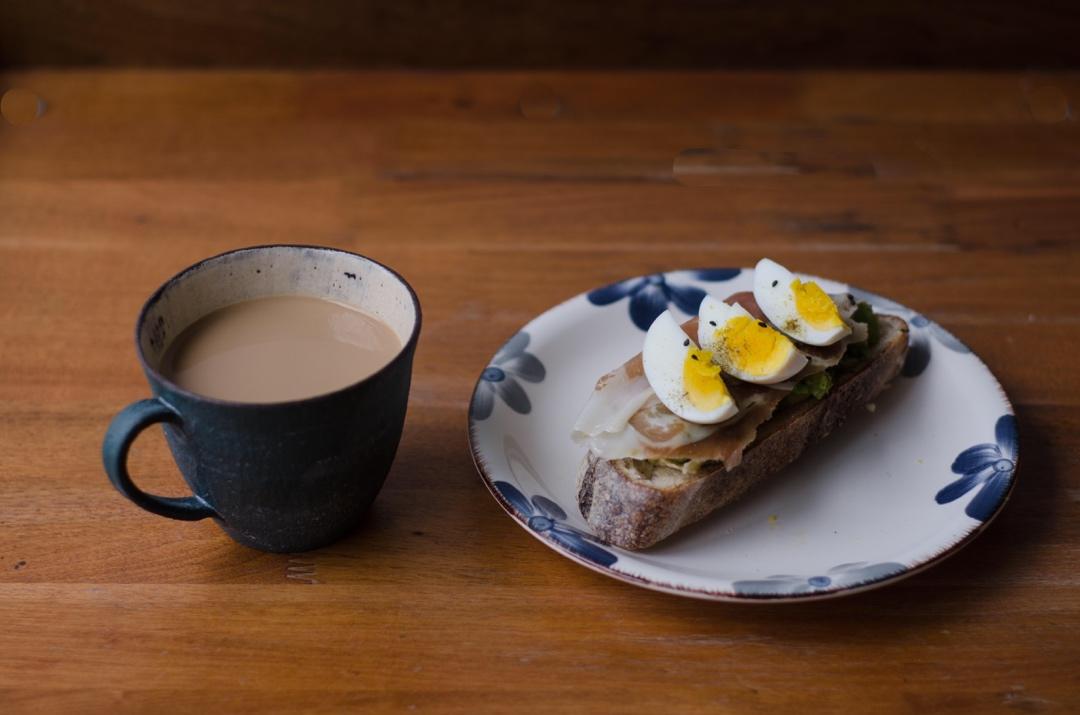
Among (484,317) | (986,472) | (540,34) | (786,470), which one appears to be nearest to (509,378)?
(484,317)

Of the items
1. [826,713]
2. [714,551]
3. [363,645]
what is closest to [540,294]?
[714,551]

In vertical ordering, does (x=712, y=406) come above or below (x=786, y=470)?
above

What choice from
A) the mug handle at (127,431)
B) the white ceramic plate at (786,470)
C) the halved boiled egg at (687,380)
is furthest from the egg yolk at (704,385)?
the mug handle at (127,431)

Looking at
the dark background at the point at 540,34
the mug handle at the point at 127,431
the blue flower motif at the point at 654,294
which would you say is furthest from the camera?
the dark background at the point at 540,34

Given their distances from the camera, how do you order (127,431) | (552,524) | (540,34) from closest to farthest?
(127,431), (552,524), (540,34)

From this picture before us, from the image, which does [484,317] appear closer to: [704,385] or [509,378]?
[509,378]

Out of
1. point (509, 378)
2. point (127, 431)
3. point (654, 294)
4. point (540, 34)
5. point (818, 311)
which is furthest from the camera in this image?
point (540, 34)

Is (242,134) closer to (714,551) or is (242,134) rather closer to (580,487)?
(580,487)

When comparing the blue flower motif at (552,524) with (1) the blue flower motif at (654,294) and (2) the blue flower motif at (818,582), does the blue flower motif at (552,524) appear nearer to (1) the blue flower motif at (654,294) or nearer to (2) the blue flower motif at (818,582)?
(2) the blue flower motif at (818,582)
